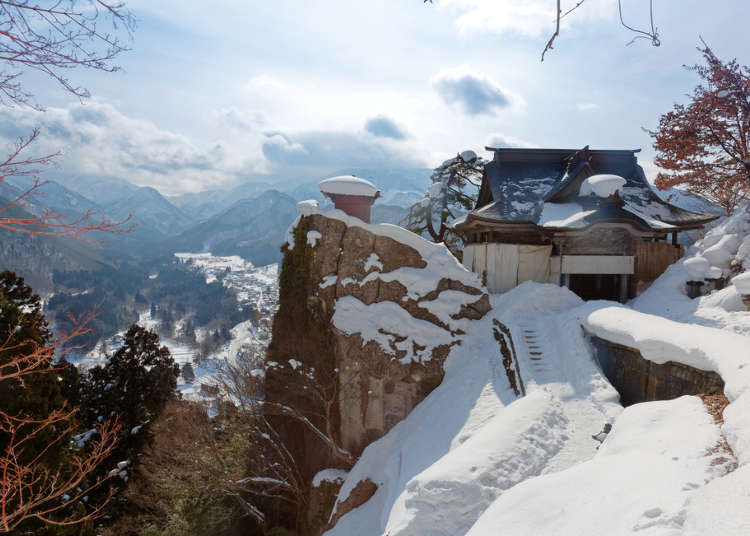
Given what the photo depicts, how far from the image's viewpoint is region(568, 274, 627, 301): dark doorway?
54.5ft

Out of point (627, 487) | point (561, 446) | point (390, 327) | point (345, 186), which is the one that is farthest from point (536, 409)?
point (345, 186)

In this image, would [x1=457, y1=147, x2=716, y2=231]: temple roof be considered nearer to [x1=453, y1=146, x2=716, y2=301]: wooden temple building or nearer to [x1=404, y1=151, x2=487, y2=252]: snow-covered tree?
[x1=453, y1=146, x2=716, y2=301]: wooden temple building

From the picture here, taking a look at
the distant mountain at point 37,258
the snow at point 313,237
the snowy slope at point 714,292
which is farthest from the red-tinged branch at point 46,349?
the distant mountain at point 37,258

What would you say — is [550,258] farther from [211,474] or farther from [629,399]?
[211,474]

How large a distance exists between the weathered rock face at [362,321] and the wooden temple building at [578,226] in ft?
11.1

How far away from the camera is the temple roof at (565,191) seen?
15.6 m

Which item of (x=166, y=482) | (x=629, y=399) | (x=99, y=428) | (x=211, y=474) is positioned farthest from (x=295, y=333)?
(x=629, y=399)

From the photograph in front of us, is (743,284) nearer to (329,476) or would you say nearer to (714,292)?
(714,292)

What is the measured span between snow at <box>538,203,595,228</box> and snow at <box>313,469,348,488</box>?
41.0 ft

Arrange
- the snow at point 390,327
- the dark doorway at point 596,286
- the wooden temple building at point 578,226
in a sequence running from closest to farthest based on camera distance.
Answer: the snow at point 390,327, the wooden temple building at point 578,226, the dark doorway at point 596,286

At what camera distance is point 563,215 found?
52.9 ft

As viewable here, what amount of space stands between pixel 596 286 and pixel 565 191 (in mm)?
4822

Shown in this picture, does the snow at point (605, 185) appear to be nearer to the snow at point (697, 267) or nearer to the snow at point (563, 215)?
the snow at point (563, 215)

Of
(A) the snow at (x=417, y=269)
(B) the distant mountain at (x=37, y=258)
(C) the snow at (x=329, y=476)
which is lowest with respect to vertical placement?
(B) the distant mountain at (x=37, y=258)
